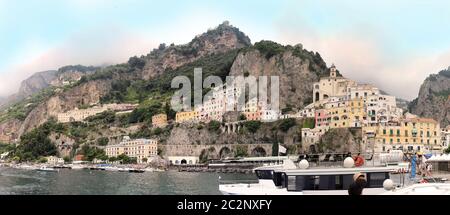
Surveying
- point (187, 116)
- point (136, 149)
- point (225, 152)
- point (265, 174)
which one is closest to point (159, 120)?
point (187, 116)

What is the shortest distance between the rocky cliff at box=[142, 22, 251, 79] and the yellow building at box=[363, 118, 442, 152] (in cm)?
9791

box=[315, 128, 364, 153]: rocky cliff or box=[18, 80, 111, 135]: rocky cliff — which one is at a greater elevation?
box=[18, 80, 111, 135]: rocky cliff

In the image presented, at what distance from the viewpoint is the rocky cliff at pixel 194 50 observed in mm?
162000

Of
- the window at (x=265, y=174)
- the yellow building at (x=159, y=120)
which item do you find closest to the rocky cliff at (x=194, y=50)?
the yellow building at (x=159, y=120)

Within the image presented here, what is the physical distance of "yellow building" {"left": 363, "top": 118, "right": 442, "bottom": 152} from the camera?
65.6m

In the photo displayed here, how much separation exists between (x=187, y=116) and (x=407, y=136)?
4547 cm

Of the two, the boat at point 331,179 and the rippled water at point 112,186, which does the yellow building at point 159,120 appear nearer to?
the rippled water at point 112,186

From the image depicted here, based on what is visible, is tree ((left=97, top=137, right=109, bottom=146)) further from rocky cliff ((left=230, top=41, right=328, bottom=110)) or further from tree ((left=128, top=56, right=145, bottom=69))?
tree ((left=128, top=56, right=145, bottom=69))

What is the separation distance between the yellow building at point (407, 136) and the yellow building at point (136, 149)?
39133 millimetres

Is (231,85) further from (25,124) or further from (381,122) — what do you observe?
(25,124)

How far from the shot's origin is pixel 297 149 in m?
75.5

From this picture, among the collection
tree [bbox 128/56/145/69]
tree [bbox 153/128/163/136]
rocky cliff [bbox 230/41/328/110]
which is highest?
tree [bbox 128/56/145/69]

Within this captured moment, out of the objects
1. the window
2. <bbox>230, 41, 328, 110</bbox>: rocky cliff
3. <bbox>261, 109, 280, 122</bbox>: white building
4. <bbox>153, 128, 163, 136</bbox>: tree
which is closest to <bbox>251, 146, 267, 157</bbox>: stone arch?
<bbox>261, 109, 280, 122</bbox>: white building
